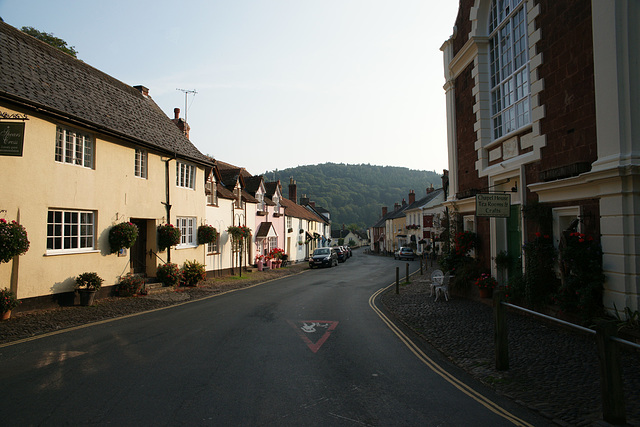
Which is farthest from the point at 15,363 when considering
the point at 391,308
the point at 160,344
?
the point at 391,308

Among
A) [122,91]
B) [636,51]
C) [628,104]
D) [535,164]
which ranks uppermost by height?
[122,91]

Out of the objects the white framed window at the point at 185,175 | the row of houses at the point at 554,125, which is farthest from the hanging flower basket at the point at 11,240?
the row of houses at the point at 554,125

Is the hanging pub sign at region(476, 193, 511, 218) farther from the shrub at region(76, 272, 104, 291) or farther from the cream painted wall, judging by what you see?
the cream painted wall

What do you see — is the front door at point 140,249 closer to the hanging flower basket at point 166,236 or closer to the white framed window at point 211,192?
the hanging flower basket at point 166,236

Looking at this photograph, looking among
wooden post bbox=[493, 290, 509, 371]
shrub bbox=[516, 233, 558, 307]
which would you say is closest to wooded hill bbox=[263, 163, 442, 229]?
shrub bbox=[516, 233, 558, 307]

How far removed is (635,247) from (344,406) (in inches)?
239

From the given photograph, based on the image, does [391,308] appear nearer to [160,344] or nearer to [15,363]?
[160,344]

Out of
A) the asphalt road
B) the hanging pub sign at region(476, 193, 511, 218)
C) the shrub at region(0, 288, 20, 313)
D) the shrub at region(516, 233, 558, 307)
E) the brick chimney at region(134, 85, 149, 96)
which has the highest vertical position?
the brick chimney at region(134, 85, 149, 96)

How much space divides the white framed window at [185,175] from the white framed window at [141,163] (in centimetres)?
241

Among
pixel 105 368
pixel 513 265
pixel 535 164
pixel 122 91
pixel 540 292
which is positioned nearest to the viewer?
pixel 105 368

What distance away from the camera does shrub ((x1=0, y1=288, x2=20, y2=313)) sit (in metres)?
9.89

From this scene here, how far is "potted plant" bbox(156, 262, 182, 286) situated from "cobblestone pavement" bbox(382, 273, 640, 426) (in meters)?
10.6

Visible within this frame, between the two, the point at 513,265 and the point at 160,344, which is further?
the point at 513,265

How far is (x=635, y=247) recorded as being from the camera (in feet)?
22.8
